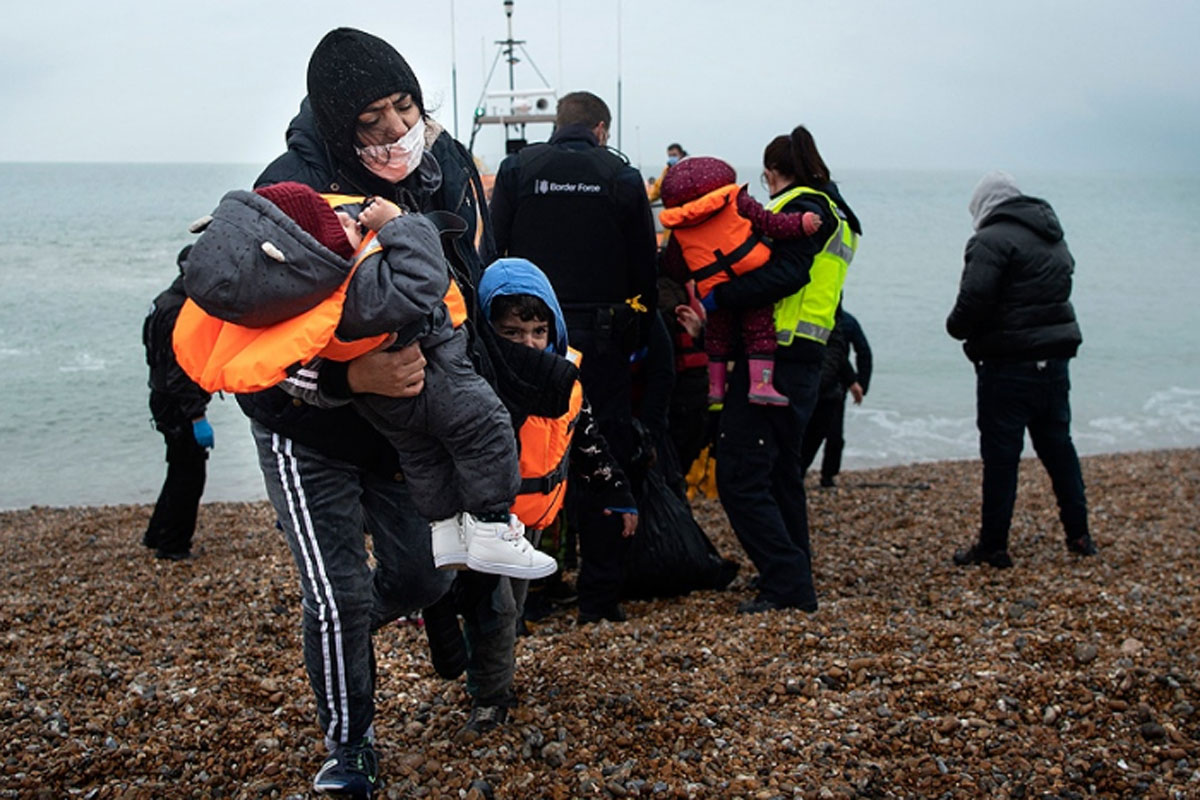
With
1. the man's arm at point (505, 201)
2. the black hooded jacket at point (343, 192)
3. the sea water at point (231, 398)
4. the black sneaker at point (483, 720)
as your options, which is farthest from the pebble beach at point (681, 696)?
the sea water at point (231, 398)

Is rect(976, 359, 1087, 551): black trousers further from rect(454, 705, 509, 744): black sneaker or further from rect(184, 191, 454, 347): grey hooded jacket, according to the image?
rect(184, 191, 454, 347): grey hooded jacket

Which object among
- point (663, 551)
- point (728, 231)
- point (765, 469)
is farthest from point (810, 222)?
point (663, 551)

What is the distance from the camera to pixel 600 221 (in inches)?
214

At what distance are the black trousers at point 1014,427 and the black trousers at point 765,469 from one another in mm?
1665

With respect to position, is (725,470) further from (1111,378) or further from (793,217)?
(1111,378)

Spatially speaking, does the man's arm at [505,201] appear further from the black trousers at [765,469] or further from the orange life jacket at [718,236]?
the black trousers at [765,469]

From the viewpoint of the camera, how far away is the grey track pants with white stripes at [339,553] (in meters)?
3.16

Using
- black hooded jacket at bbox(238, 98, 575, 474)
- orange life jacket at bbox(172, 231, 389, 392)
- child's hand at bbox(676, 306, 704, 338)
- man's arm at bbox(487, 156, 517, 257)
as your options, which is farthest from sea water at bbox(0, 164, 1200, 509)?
orange life jacket at bbox(172, 231, 389, 392)

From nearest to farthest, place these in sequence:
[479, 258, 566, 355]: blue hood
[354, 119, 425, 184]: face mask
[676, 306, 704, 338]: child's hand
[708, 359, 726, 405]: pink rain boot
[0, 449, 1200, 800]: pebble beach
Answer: [354, 119, 425, 184]: face mask
[0, 449, 1200, 800]: pebble beach
[479, 258, 566, 355]: blue hood
[708, 359, 726, 405]: pink rain boot
[676, 306, 704, 338]: child's hand

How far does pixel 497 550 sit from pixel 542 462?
47 centimetres

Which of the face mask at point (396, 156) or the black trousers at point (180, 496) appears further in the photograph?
the black trousers at point (180, 496)

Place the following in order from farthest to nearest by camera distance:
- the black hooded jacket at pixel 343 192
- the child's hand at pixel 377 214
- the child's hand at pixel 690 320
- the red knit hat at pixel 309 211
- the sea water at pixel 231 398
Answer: the sea water at pixel 231 398, the child's hand at pixel 690 320, the black hooded jacket at pixel 343 192, the child's hand at pixel 377 214, the red knit hat at pixel 309 211

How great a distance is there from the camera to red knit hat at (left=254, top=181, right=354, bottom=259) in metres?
2.72

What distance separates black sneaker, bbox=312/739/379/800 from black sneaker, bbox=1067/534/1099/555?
5500 mm
